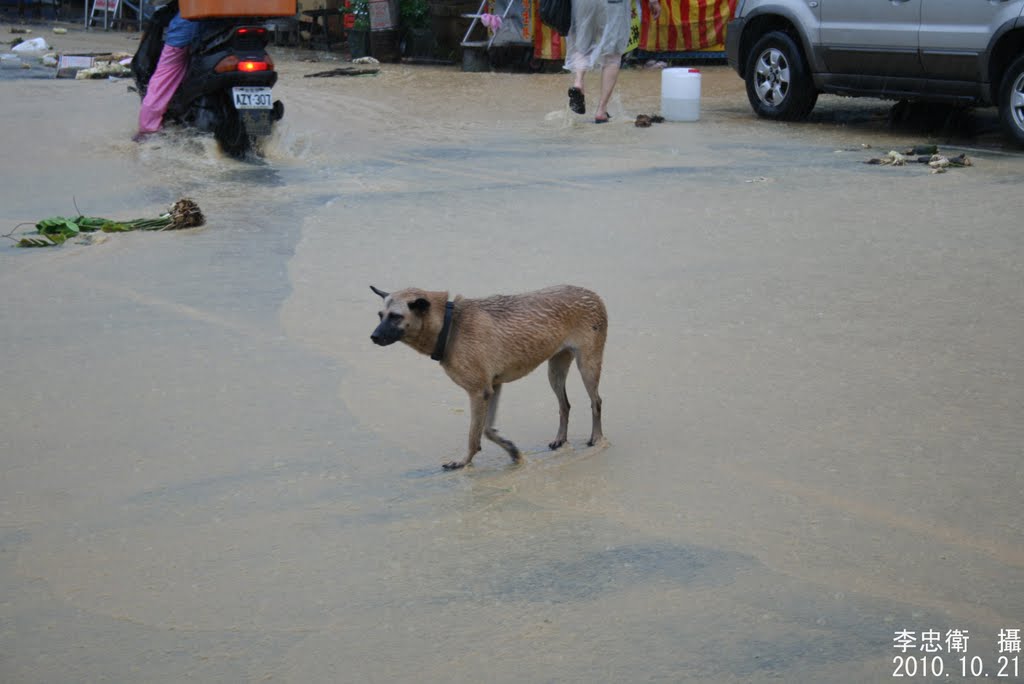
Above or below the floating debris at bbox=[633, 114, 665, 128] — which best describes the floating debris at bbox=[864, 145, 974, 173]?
below

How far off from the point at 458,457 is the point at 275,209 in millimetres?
4812

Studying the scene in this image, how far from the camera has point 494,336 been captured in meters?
4.67

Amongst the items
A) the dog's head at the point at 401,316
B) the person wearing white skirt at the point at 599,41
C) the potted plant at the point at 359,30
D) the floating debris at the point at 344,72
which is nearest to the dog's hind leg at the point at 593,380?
the dog's head at the point at 401,316

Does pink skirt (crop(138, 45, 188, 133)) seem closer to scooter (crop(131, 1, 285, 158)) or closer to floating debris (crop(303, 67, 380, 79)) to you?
scooter (crop(131, 1, 285, 158))

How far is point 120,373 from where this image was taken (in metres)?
5.76

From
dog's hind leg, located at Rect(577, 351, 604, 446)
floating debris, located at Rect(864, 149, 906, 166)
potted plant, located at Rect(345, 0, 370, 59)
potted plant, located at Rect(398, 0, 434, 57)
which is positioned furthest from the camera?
potted plant, located at Rect(345, 0, 370, 59)

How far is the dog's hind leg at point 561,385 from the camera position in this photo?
4.99 meters

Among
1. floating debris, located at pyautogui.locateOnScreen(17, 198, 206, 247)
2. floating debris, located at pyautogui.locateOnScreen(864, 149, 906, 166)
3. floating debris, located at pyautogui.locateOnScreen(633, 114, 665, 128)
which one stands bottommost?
floating debris, located at pyautogui.locateOnScreen(17, 198, 206, 247)

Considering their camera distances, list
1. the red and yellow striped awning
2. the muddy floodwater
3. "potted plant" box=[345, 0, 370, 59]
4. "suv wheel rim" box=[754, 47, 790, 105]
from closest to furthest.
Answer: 1. the muddy floodwater
2. "suv wheel rim" box=[754, 47, 790, 105]
3. the red and yellow striped awning
4. "potted plant" box=[345, 0, 370, 59]

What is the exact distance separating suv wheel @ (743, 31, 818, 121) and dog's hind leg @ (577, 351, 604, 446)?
9235 millimetres

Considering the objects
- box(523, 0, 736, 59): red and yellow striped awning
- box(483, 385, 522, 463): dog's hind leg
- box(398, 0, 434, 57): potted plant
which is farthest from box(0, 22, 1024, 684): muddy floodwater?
box(398, 0, 434, 57): potted plant

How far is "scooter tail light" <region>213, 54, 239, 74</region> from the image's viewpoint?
34.8ft

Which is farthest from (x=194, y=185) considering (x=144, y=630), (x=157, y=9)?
(x=144, y=630)

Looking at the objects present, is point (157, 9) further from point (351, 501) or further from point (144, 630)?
point (144, 630)
